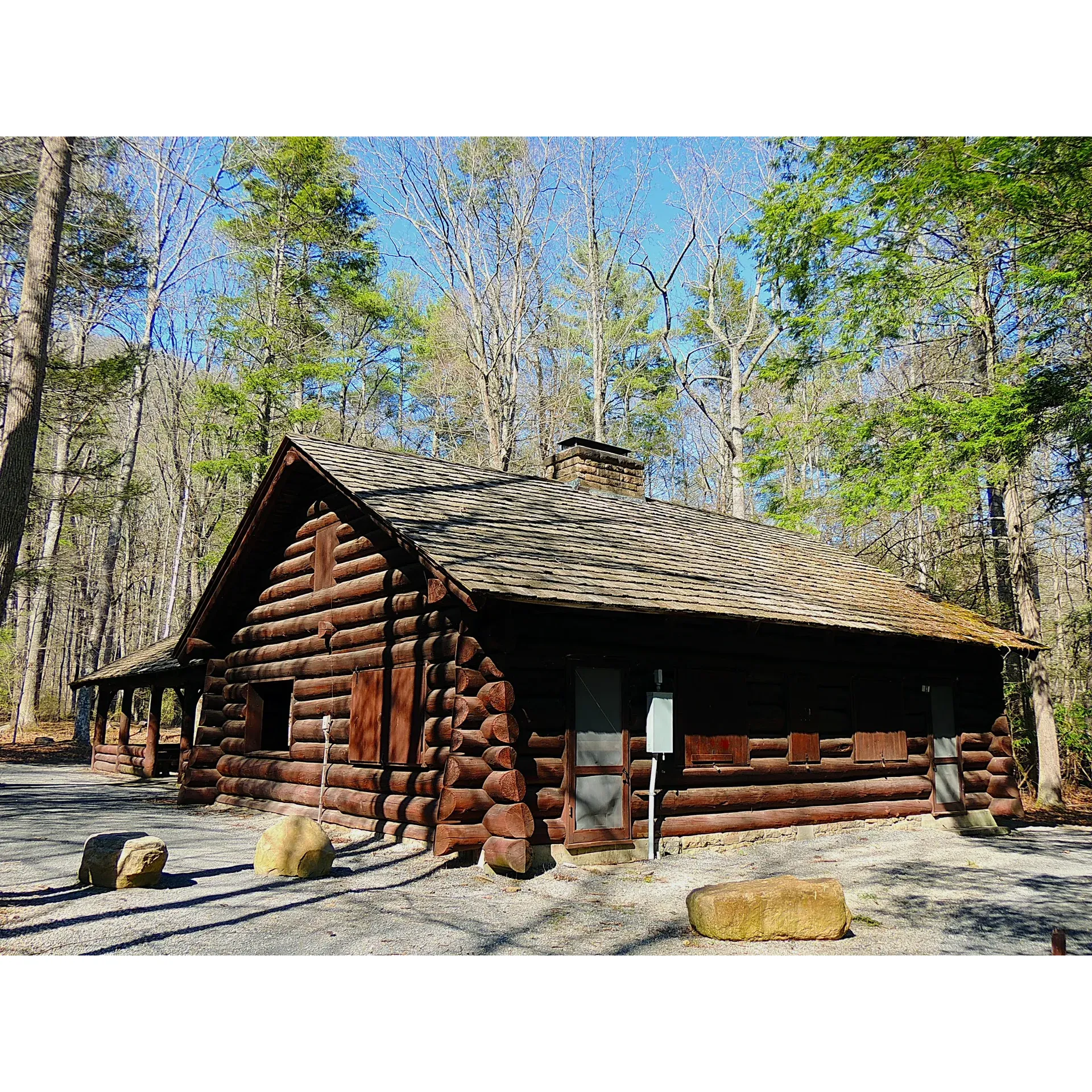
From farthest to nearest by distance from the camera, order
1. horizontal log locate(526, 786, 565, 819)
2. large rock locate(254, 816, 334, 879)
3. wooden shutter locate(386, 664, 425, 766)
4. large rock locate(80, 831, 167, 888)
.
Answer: wooden shutter locate(386, 664, 425, 766) → horizontal log locate(526, 786, 565, 819) → large rock locate(254, 816, 334, 879) → large rock locate(80, 831, 167, 888)

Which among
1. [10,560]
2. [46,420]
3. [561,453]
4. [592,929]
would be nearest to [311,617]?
[10,560]

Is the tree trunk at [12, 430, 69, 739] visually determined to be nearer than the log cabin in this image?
No

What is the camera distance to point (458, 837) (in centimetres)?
886

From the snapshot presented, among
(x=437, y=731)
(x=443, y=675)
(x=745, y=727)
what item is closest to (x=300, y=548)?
(x=443, y=675)

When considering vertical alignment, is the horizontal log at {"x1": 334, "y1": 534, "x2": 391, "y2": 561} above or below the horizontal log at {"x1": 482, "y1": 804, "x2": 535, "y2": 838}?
above

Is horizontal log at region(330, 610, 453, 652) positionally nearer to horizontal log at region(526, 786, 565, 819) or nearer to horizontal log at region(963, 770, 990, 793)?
horizontal log at region(526, 786, 565, 819)

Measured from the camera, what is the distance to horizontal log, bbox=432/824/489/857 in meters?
8.86

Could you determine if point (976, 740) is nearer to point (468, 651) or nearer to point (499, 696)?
point (499, 696)

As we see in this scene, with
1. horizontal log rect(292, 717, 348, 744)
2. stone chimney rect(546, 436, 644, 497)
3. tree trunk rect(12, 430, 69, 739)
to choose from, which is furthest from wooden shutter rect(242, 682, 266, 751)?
tree trunk rect(12, 430, 69, 739)

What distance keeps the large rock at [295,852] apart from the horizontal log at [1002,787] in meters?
11.7

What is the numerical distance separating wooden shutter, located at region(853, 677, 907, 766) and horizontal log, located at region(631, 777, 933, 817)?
1.27 feet

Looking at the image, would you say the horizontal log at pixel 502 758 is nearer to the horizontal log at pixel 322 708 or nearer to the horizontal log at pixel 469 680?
the horizontal log at pixel 469 680

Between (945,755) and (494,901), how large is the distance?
9.81 m
